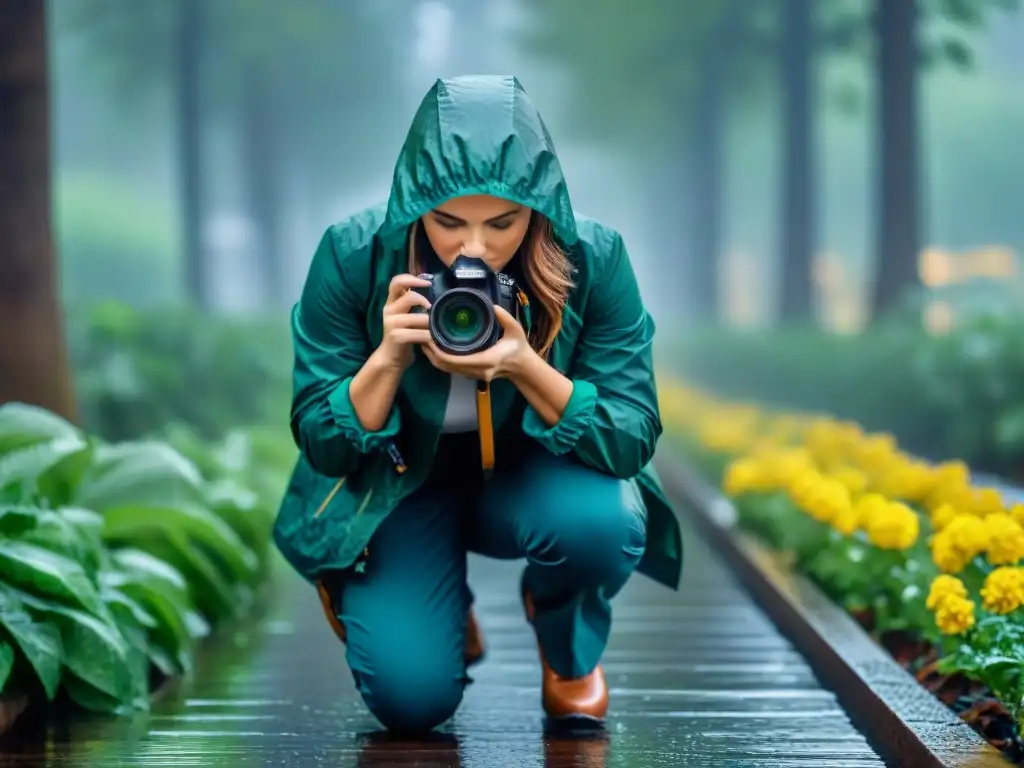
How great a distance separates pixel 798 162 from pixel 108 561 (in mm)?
16461

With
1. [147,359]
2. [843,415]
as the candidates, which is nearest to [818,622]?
[147,359]

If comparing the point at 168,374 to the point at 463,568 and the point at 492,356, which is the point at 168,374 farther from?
the point at 492,356

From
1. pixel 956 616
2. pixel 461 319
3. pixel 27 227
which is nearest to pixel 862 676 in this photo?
pixel 956 616

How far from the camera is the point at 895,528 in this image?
16.0 feet

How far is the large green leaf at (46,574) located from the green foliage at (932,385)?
288 inches

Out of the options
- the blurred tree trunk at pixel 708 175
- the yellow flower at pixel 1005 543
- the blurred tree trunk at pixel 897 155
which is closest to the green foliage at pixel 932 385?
the blurred tree trunk at pixel 897 155

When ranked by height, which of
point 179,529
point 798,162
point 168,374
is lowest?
point 168,374

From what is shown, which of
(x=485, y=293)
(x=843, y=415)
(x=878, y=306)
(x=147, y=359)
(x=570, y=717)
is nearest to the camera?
(x=485, y=293)

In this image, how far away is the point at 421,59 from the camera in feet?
111

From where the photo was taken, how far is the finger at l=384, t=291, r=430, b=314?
337 centimetres

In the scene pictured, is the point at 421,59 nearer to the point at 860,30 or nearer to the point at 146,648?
the point at 860,30

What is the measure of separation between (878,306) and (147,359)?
24.3ft

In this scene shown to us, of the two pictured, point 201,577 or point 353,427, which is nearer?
point 353,427

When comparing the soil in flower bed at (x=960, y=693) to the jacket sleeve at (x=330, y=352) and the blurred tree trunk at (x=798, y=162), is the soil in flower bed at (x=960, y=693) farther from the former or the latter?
the blurred tree trunk at (x=798, y=162)
